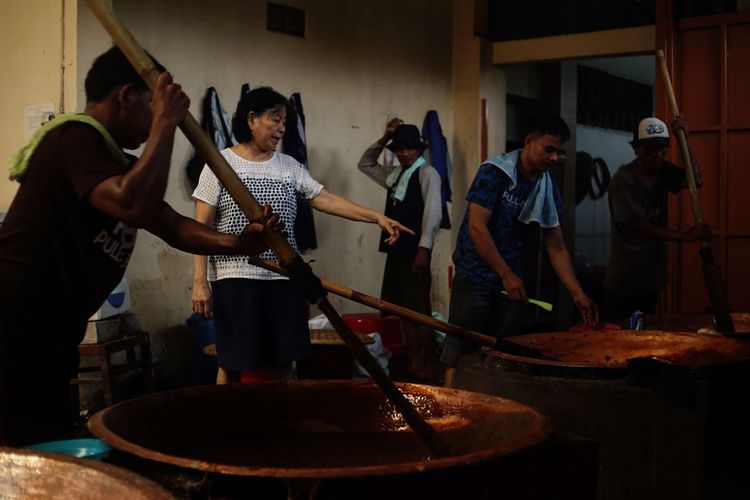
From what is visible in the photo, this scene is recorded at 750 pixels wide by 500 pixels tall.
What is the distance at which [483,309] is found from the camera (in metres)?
4.93

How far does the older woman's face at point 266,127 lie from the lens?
4477 millimetres

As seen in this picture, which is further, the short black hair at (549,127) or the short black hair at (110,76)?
the short black hair at (549,127)

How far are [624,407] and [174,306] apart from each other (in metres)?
4.66

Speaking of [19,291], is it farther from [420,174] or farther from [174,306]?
[420,174]

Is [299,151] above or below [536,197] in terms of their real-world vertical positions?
above

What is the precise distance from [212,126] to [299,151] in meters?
0.95

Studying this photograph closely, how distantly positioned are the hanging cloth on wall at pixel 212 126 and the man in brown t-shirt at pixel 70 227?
432 cm

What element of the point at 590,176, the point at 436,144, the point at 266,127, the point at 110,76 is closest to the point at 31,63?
the point at 266,127

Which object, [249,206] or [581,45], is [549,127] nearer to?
[249,206]

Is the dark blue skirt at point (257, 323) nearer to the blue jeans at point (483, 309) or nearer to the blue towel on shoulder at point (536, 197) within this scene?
the blue jeans at point (483, 309)

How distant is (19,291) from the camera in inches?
97.7

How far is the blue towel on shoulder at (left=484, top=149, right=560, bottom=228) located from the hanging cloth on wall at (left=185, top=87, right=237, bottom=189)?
282 centimetres

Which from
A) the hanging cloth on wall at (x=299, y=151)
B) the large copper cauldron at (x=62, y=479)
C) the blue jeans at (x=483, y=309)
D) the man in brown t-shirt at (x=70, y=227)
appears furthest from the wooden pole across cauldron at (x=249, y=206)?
the hanging cloth on wall at (x=299, y=151)

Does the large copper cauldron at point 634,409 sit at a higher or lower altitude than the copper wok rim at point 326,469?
lower
